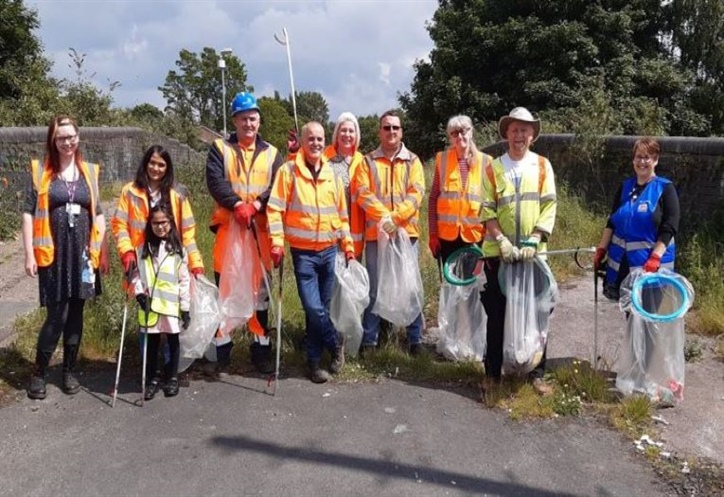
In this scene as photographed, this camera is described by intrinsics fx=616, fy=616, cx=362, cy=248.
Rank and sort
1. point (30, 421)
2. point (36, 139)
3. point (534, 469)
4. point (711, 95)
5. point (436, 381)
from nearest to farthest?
point (534, 469), point (30, 421), point (436, 381), point (36, 139), point (711, 95)

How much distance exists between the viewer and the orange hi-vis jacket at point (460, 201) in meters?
4.85

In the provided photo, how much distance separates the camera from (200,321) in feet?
14.4

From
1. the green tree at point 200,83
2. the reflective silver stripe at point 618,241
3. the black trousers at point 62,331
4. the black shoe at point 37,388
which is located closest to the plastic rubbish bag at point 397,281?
the reflective silver stripe at point 618,241

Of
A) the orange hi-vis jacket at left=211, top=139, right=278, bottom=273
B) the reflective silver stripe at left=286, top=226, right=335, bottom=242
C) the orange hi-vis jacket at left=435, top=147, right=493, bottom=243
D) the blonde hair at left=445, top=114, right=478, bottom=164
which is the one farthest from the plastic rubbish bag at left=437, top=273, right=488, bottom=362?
the orange hi-vis jacket at left=211, top=139, right=278, bottom=273

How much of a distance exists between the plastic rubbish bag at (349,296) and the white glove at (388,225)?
348 millimetres

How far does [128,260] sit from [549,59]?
19.8 meters

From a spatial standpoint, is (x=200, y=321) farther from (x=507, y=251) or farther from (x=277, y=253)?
(x=507, y=251)

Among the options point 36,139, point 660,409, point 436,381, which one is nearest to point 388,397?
point 436,381

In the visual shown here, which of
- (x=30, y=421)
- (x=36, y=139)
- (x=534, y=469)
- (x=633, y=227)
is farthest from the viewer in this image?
(x=36, y=139)

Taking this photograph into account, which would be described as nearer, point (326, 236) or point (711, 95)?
point (326, 236)

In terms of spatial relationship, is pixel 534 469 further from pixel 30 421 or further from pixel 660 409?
pixel 30 421

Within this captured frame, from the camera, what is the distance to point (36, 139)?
28.2 ft

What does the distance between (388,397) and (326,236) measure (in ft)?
4.02

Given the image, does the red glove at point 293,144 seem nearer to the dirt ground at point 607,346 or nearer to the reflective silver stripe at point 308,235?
the reflective silver stripe at point 308,235
